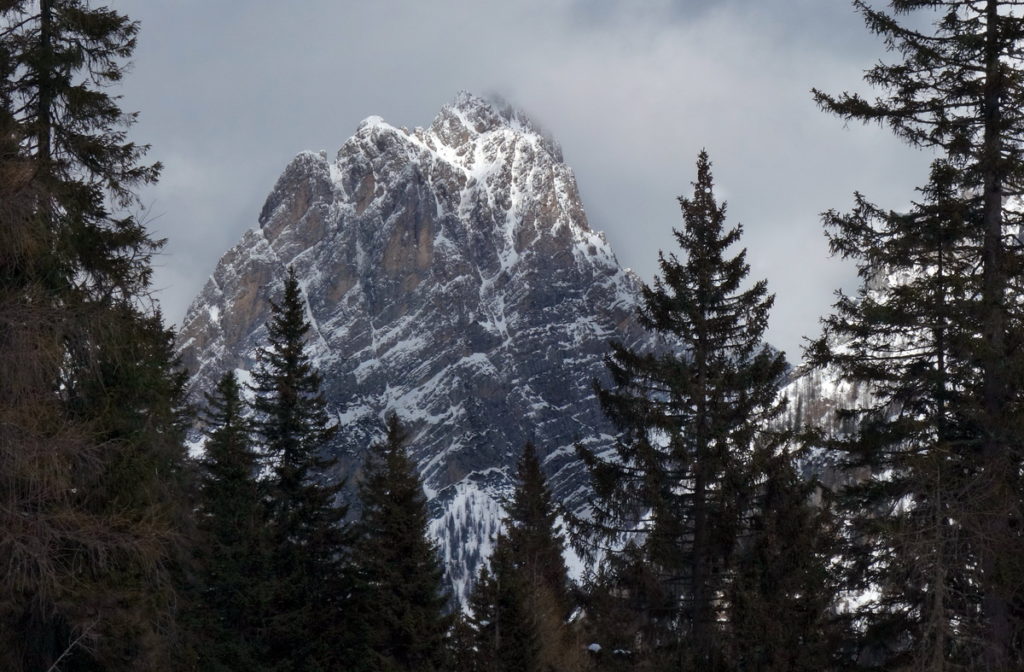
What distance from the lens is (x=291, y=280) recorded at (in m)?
27.4

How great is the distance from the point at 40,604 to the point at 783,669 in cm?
923

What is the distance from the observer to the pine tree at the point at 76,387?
415 inches

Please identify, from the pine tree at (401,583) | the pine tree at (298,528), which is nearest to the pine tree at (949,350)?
the pine tree at (401,583)

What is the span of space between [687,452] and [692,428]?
23.7 inches

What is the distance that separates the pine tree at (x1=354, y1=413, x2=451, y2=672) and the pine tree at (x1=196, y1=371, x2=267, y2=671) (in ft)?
8.51

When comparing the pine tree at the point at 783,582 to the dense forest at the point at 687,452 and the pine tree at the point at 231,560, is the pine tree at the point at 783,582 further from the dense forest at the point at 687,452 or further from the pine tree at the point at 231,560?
the pine tree at the point at 231,560

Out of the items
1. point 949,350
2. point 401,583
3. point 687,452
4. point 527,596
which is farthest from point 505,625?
point 949,350

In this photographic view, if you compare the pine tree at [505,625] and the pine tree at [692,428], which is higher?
the pine tree at [692,428]

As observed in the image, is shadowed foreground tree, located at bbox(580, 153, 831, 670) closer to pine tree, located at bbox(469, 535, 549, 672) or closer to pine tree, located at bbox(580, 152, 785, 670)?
pine tree, located at bbox(580, 152, 785, 670)

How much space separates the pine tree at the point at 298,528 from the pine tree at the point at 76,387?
8.95 meters

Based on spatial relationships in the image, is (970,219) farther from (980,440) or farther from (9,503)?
(9,503)

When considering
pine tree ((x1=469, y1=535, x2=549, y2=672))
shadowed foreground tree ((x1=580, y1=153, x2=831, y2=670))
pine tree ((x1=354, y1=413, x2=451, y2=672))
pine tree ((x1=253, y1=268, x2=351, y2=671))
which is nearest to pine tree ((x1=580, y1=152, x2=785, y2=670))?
shadowed foreground tree ((x1=580, y1=153, x2=831, y2=670))

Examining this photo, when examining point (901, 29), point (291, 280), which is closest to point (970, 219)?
point (901, 29)

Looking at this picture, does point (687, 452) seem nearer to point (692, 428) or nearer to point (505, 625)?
point (692, 428)
